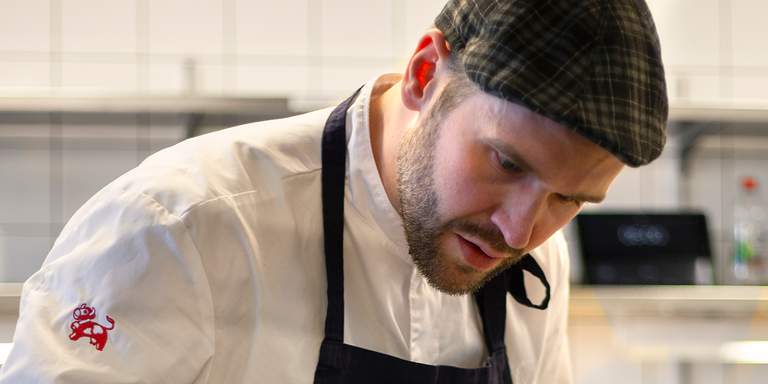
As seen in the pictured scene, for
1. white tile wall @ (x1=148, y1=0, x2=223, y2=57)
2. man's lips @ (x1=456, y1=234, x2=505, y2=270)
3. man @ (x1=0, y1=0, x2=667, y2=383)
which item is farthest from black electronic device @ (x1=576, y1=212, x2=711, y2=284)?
man's lips @ (x1=456, y1=234, x2=505, y2=270)

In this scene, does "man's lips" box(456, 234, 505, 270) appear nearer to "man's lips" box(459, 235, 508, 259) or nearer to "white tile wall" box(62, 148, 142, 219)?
"man's lips" box(459, 235, 508, 259)

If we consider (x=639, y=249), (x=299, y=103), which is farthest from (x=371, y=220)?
(x=639, y=249)

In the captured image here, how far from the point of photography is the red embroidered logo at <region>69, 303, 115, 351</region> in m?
1.02

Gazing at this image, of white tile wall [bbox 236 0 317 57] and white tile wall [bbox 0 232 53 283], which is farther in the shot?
white tile wall [bbox 236 0 317 57]

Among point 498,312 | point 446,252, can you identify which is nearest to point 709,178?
point 498,312

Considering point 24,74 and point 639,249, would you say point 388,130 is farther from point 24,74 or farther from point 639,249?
point 24,74

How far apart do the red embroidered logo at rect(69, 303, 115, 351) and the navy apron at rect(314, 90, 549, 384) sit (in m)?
0.27

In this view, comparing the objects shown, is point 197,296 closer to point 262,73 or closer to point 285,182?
point 285,182

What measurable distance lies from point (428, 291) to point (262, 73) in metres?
2.07

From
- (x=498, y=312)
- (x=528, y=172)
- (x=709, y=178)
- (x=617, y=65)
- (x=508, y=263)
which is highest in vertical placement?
(x=617, y=65)

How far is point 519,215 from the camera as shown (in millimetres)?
1003

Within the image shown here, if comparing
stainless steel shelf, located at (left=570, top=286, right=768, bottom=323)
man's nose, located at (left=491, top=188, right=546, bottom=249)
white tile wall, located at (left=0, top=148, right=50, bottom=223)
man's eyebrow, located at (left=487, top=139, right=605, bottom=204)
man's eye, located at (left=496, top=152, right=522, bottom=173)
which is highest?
man's eyebrow, located at (left=487, top=139, right=605, bottom=204)

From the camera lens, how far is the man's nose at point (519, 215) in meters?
1.00

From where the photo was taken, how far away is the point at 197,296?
42.3 inches
